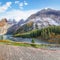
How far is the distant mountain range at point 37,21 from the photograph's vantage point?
10.4m

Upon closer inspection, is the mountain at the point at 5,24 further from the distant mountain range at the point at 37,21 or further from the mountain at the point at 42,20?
the mountain at the point at 42,20

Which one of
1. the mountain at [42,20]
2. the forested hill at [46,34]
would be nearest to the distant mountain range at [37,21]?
the mountain at [42,20]

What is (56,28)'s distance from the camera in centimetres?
1030

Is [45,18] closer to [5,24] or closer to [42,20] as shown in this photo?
[42,20]

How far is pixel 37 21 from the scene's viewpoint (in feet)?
34.5

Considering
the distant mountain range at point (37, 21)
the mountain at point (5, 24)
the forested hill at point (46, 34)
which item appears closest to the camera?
the forested hill at point (46, 34)

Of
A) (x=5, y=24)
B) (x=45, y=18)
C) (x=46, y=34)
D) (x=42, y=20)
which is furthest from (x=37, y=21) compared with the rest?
(x=5, y=24)

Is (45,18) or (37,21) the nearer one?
(37,21)

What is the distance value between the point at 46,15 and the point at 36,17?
24.5 inches

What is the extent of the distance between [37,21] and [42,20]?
1.02 ft

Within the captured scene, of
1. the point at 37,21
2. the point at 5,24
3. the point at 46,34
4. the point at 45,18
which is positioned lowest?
the point at 46,34

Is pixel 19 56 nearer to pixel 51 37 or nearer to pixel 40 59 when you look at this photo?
pixel 40 59

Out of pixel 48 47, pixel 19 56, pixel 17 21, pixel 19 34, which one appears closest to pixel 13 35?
pixel 19 34

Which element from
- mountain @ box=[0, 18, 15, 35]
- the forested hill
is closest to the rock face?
the forested hill
